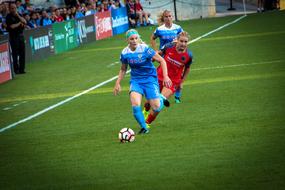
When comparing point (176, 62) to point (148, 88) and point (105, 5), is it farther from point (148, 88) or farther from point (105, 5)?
point (105, 5)

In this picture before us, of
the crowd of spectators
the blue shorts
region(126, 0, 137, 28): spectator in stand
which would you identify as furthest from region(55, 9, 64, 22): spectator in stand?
the blue shorts

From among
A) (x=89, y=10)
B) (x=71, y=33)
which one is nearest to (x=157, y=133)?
(x=71, y=33)

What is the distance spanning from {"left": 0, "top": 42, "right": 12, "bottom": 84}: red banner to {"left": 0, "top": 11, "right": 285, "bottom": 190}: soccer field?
0.40 meters

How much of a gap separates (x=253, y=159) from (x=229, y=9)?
1794 inches

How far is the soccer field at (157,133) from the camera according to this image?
11188 mm

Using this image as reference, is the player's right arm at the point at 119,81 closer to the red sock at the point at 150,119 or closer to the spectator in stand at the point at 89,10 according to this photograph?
the red sock at the point at 150,119

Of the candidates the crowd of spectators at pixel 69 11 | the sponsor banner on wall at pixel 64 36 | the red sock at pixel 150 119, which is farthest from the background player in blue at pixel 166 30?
the sponsor banner on wall at pixel 64 36

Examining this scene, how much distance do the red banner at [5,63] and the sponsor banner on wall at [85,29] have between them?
37.0 ft

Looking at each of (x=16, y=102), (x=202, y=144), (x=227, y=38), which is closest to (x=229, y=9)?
(x=227, y=38)

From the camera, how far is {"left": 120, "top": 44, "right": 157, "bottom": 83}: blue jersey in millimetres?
14961

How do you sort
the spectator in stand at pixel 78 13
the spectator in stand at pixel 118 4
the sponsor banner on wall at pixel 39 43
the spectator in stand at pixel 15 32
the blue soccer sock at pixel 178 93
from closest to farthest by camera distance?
1. the blue soccer sock at pixel 178 93
2. the spectator in stand at pixel 15 32
3. the sponsor banner on wall at pixel 39 43
4. the spectator in stand at pixel 78 13
5. the spectator in stand at pixel 118 4

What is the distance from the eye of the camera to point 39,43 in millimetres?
33344

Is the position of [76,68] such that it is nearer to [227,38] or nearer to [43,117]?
[227,38]

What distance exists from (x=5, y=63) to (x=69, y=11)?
43.2ft
